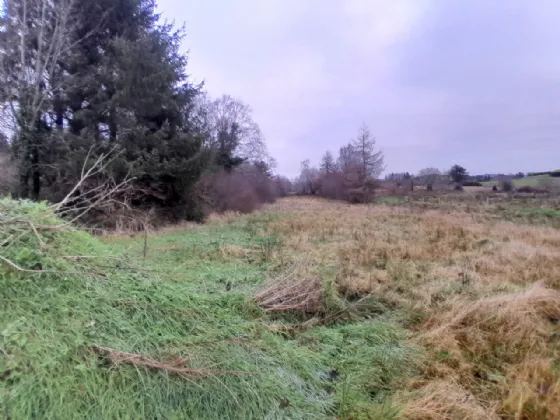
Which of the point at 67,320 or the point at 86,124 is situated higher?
the point at 86,124

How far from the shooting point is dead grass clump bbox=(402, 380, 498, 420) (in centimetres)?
240

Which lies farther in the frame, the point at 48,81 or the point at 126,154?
the point at 48,81

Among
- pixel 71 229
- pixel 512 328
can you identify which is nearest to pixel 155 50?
pixel 71 229

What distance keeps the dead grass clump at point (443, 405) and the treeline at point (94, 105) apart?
1084 centimetres

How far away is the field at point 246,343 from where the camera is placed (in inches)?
84.2

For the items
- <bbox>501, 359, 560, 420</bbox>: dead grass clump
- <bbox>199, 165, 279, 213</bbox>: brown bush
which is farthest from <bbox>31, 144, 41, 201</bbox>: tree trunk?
<bbox>501, 359, 560, 420</bbox>: dead grass clump

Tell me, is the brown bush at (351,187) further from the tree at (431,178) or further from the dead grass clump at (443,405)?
the dead grass clump at (443,405)

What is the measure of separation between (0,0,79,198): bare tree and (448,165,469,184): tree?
173ft

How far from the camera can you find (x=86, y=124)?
12.2m

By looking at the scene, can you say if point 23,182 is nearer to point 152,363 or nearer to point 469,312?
point 152,363

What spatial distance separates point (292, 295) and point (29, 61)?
1473 cm

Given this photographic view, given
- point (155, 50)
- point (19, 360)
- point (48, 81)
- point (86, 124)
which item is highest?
point (155, 50)

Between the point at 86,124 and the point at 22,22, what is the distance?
4286 mm

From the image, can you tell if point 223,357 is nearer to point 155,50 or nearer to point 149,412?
point 149,412
